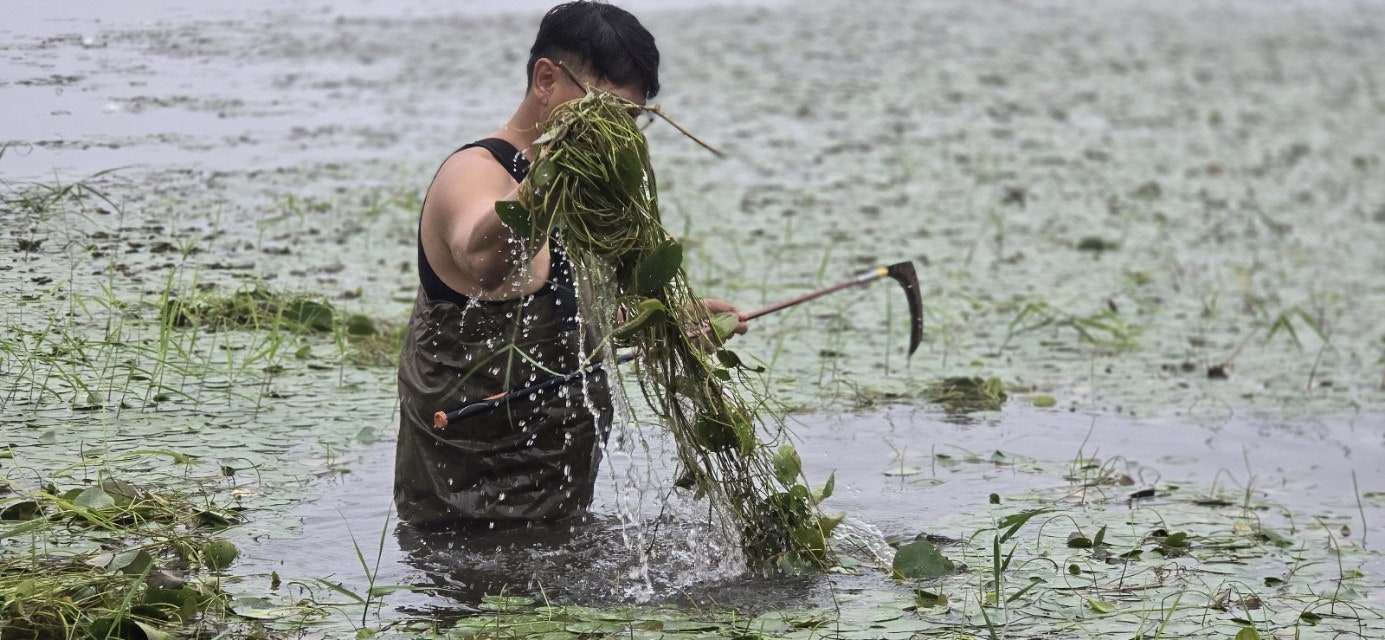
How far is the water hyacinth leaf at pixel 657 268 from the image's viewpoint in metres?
3.04

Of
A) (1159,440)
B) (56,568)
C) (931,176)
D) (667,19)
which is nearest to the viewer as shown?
(56,568)

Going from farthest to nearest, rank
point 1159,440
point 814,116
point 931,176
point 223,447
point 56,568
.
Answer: point 814,116 < point 931,176 < point 1159,440 < point 223,447 < point 56,568

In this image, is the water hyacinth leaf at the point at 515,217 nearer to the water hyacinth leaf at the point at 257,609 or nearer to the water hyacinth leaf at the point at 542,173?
the water hyacinth leaf at the point at 542,173

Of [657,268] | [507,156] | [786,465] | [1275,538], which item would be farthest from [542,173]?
[1275,538]

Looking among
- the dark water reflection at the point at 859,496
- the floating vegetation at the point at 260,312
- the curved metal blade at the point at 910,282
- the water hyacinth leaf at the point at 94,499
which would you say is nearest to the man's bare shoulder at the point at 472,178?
the dark water reflection at the point at 859,496

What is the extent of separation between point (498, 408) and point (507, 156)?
589 millimetres

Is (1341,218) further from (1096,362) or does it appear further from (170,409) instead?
(170,409)

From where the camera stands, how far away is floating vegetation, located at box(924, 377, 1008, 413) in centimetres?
522

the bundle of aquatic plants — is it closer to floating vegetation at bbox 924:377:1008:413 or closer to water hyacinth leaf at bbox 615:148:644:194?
water hyacinth leaf at bbox 615:148:644:194

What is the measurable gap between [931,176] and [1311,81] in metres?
6.61

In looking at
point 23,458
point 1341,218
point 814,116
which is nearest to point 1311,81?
point 1341,218

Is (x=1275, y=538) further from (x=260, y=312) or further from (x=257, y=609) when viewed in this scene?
(x=260, y=312)

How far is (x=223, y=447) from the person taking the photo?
4.14 meters

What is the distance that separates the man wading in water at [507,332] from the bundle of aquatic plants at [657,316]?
13 cm
